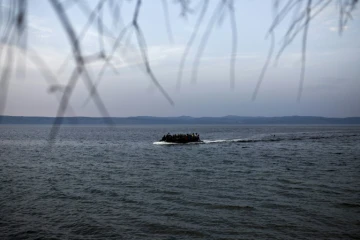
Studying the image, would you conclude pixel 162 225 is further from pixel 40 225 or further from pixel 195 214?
pixel 40 225

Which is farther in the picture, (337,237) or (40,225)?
(40,225)

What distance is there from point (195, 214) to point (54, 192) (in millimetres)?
10535

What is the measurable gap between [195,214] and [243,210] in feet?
7.76

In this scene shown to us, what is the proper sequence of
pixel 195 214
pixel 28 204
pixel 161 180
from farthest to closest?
pixel 161 180 → pixel 28 204 → pixel 195 214

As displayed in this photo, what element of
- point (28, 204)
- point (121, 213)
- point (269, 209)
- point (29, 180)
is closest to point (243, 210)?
point (269, 209)

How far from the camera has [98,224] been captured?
1284cm

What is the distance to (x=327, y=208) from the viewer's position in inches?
587

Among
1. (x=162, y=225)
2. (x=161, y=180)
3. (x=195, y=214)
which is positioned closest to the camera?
(x=162, y=225)

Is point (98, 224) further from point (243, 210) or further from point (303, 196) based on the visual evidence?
point (303, 196)

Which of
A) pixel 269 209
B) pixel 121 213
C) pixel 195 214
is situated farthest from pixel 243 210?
pixel 121 213

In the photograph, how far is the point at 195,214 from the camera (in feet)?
45.8

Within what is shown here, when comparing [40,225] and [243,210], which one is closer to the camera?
[40,225]

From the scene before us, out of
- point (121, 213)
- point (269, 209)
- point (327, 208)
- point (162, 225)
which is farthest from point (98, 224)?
point (327, 208)

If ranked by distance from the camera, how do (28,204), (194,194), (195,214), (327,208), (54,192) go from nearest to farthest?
(195,214)
(327,208)
(28,204)
(194,194)
(54,192)
